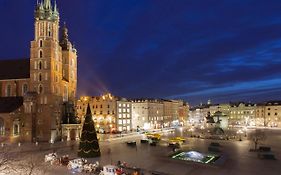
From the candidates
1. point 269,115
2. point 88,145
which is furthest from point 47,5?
point 269,115

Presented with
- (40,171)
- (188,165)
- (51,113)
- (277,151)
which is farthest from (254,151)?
(51,113)

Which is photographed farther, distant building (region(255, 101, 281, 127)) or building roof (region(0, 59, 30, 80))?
distant building (region(255, 101, 281, 127))

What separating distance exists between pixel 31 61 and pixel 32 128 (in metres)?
17.5

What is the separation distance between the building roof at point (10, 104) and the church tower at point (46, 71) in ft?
16.0

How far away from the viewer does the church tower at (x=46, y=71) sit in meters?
80.6

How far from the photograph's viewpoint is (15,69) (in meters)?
90.2

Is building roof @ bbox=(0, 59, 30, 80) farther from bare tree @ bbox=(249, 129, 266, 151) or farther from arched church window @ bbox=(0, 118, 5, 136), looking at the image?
bare tree @ bbox=(249, 129, 266, 151)

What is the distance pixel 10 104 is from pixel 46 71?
12256mm

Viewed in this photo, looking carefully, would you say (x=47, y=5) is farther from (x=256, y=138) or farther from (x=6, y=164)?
(x=6, y=164)

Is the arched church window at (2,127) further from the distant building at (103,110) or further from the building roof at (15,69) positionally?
the distant building at (103,110)

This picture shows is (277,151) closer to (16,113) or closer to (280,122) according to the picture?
(16,113)

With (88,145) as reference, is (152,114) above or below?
above

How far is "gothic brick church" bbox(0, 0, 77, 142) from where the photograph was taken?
77.5m

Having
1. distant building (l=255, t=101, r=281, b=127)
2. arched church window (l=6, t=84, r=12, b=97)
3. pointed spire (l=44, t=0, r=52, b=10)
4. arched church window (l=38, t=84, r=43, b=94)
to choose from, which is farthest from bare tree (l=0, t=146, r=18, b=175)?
distant building (l=255, t=101, r=281, b=127)
